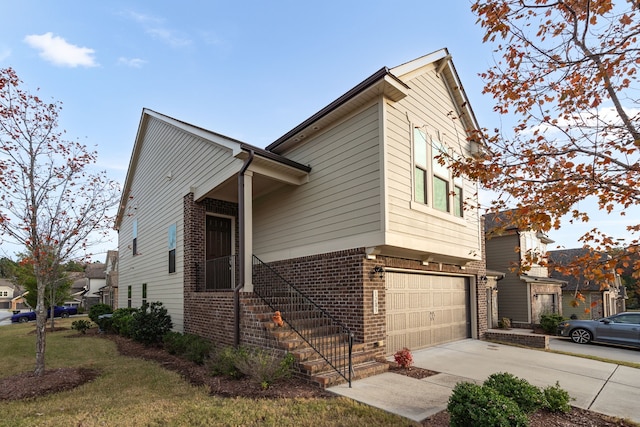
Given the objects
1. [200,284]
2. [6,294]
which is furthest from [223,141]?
[6,294]

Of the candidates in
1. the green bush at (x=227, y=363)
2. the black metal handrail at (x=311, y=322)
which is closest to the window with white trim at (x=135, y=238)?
→ the black metal handrail at (x=311, y=322)

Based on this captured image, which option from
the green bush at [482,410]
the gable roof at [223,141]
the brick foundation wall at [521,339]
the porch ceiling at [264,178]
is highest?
the gable roof at [223,141]

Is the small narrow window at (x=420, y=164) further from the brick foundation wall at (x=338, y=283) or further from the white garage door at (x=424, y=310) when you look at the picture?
the brick foundation wall at (x=338, y=283)

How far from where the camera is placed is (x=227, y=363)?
23.7 ft

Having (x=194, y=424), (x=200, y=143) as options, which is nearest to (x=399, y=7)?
(x=200, y=143)

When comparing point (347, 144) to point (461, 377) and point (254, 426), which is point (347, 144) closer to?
point (461, 377)

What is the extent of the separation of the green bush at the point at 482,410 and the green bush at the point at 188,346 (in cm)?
573

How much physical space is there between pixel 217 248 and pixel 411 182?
674 cm

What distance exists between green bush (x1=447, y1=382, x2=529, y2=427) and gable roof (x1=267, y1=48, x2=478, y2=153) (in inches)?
241

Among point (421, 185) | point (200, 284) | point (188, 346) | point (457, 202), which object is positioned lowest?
point (188, 346)

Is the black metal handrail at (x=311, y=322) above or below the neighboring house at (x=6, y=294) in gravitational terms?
above

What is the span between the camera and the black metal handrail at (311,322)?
7324mm

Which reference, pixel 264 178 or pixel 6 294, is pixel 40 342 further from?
pixel 6 294

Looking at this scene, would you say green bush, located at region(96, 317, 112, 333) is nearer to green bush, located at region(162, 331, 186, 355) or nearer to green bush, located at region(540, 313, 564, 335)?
green bush, located at region(162, 331, 186, 355)
